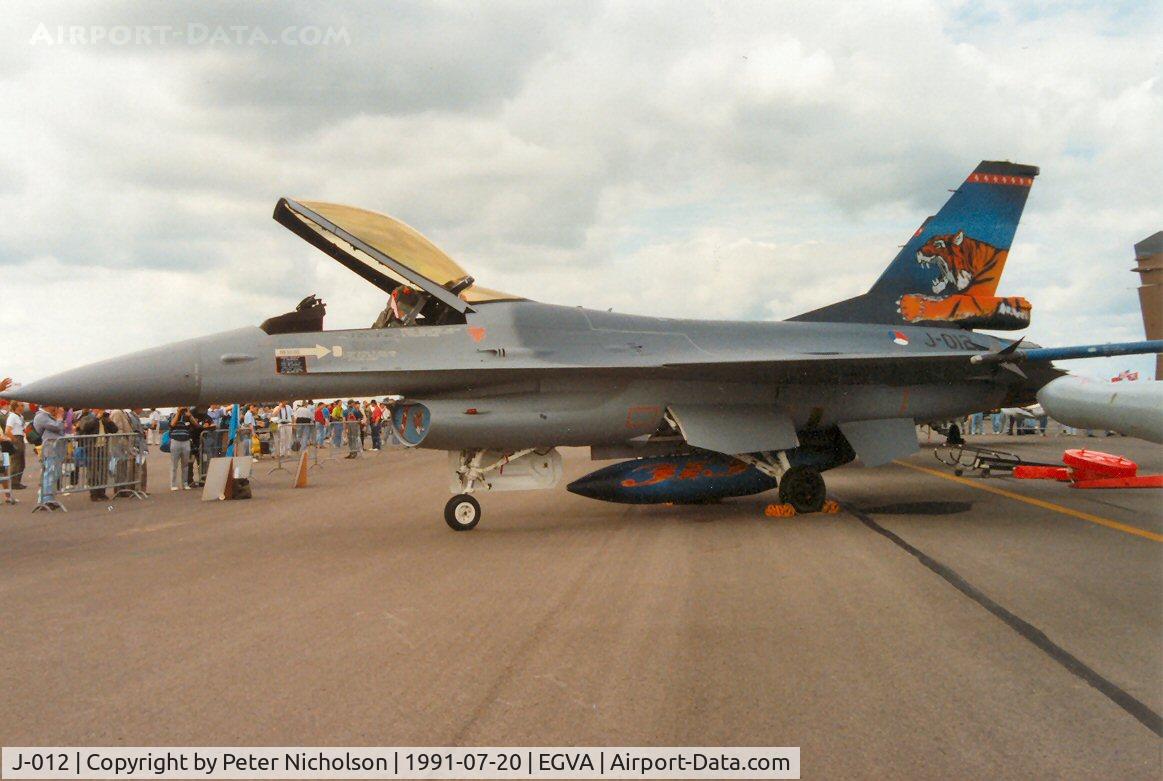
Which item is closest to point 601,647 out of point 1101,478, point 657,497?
point 657,497

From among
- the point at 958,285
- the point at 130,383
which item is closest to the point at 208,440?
the point at 130,383

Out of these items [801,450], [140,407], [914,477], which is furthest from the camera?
[914,477]

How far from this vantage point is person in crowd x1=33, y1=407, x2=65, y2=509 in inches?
486

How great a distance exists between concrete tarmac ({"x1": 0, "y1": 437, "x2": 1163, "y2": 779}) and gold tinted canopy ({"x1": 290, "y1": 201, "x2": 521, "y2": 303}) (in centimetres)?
274

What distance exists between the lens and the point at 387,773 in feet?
9.84

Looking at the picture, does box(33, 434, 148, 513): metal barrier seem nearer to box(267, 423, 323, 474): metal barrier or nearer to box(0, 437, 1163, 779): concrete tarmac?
box(0, 437, 1163, 779): concrete tarmac

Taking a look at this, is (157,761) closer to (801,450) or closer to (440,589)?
(440,589)

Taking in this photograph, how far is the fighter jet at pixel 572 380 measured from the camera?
326 inches

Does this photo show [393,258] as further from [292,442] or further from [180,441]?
[292,442]

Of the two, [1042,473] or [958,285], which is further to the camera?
[1042,473]

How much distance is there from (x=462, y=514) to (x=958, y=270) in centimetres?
790

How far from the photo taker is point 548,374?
8.97 m

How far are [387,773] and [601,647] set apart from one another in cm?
168

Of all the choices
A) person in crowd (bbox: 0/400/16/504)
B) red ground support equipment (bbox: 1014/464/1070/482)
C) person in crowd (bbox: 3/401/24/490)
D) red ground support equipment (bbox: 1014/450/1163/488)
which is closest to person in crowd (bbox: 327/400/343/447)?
person in crowd (bbox: 3/401/24/490)
